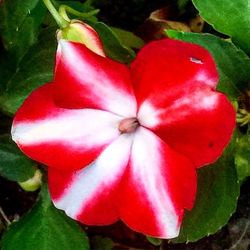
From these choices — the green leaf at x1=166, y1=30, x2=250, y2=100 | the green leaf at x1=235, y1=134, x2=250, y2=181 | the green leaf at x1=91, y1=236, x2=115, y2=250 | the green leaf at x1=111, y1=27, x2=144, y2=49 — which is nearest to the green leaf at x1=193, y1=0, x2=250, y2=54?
the green leaf at x1=166, y1=30, x2=250, y2=100

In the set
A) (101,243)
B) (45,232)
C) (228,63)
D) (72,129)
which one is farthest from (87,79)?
(101,243)

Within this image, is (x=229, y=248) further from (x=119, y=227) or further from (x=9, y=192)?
(x=9, y=192)

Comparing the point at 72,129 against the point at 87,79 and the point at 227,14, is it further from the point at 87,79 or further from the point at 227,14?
the point at 227,14

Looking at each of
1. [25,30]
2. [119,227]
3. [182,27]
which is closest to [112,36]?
[25,30]

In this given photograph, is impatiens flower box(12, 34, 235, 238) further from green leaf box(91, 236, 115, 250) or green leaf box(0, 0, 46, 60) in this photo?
green leaf box(91, 236, 115, 250)

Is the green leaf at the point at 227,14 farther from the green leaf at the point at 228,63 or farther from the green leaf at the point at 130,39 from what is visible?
the green leaf at the point at 130,39

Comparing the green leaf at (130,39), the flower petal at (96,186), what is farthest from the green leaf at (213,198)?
the green leaf at (130,39)
